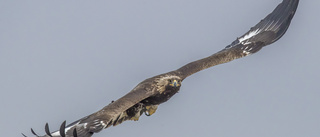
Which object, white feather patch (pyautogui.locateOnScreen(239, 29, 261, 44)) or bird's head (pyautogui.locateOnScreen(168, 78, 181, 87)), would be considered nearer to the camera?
bird's head (pyautogui.locateOnScreen(168, 78, 181, 87))

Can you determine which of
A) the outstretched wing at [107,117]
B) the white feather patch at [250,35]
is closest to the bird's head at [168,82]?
the outstretched wing at [107,117]

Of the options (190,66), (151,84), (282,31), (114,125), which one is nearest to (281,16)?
(282,31)

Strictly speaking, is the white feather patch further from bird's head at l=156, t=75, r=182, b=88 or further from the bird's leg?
the bird's leg

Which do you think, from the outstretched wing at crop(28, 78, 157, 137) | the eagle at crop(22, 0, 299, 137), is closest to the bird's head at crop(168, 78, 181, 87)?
the eagle at crop(22, 0, 299, 137)

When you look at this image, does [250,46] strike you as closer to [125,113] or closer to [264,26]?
[264,26]

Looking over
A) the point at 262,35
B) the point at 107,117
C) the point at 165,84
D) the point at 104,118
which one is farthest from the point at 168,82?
the point at 262,35

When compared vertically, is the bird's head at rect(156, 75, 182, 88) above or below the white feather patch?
below

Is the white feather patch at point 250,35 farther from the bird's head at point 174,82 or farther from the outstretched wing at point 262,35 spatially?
the bird's head at point 174,82
